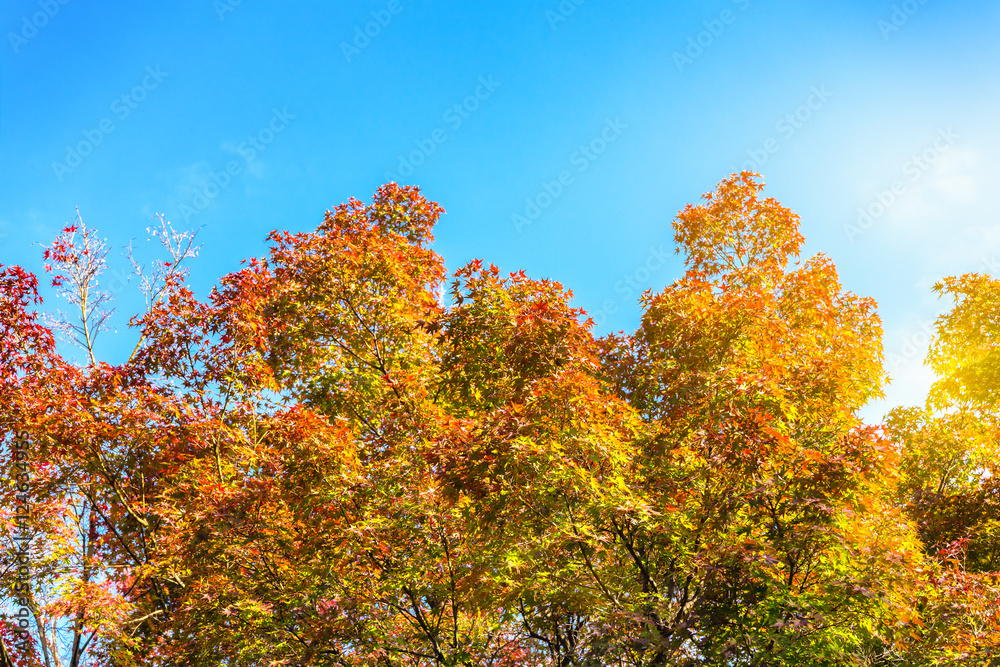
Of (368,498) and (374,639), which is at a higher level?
(368,498)

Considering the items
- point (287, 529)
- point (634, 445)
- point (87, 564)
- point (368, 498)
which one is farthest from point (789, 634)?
point (87, 564)

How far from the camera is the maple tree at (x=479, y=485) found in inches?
291

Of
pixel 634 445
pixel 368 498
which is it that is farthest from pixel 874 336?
pixel 368 498

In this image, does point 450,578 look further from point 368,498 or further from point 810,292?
point 810,292

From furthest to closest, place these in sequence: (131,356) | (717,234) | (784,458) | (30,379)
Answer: (717,234) < (131,356) < (30,379) < (784,458)

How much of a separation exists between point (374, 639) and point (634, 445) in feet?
14.0

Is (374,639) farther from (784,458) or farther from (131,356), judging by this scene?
(131,356)

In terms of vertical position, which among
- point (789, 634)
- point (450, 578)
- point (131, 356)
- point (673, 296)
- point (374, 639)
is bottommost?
point (789, 634)

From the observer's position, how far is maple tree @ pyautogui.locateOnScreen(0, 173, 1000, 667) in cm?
739

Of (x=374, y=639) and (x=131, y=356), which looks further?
(x=131, y=356)

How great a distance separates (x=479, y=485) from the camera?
7.23 metres

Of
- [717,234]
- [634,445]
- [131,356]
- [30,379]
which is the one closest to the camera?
[634,445]

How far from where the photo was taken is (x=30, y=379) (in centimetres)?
1084

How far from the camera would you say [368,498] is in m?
8.42
